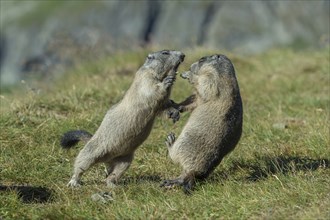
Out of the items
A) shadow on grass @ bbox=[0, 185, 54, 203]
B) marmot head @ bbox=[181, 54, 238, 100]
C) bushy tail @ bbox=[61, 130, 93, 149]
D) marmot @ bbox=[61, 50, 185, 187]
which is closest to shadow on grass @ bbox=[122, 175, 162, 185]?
marmot @ bbox=[61, 50, 185, 187]

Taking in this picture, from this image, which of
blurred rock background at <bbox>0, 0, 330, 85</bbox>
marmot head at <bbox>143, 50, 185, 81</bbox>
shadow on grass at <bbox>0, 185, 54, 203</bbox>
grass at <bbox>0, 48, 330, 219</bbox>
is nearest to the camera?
grass at <bbox>0, 48, 330, 219</bbox>

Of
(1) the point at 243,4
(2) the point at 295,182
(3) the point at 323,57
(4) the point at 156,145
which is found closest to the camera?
(2) the point at 295,182

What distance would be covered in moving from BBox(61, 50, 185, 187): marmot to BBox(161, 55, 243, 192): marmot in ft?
0.80

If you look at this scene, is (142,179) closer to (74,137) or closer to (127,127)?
(127,127)

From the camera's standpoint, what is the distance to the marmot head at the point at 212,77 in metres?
6.21

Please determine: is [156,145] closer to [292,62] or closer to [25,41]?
[292,62]

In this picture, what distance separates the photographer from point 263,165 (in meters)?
6.40

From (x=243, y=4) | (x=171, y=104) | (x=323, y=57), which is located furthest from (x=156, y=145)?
(x=243, y=4)

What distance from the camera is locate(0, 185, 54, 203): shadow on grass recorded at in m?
5.67

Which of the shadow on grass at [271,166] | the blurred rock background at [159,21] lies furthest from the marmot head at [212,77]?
the blurred rock background at [159,21]

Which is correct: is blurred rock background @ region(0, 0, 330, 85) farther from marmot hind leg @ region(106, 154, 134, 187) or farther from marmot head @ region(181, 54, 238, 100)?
marmot hind leg @ region(106, 154, 134, 187)

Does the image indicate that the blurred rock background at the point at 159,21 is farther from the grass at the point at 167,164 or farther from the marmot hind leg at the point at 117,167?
the marmot hind leg at the point at 117,167

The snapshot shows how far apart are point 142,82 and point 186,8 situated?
4000 inches

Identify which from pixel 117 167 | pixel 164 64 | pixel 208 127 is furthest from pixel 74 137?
pixel 208 127
